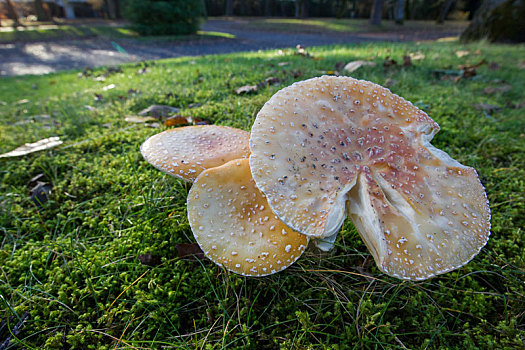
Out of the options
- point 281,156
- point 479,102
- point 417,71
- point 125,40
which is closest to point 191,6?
point 125,40

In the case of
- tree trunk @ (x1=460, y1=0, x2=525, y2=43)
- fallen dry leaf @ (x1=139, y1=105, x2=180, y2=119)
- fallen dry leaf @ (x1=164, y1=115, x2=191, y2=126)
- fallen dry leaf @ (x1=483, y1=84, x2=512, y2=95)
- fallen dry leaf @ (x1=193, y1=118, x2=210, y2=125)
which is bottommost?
fallen dry leaf @ (x1=139, y1=105, x2=180, y2=119)

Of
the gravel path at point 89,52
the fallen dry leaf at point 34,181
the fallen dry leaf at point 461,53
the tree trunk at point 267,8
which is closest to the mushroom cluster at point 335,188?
the fallen dry leaf at point 34,181

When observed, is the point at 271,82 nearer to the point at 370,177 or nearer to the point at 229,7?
the point at 370,177

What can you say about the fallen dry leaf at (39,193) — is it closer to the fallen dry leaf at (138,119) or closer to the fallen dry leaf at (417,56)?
the fallen dry leaf at (138,119)

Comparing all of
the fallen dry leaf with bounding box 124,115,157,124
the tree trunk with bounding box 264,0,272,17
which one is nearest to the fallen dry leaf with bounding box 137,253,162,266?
the fallen dry leaf with bounding box 124,115,157,124

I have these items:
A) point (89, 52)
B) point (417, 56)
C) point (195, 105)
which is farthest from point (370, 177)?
point (89, 52)

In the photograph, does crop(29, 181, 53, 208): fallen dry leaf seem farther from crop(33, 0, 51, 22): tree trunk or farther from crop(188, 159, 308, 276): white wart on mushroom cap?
crop(33, 0, 51, 22): tree trunk
